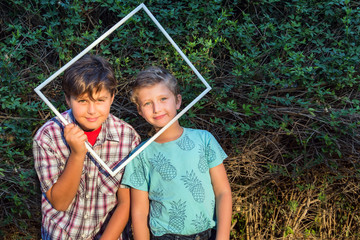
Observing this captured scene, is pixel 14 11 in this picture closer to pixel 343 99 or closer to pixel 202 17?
pixel 202 17

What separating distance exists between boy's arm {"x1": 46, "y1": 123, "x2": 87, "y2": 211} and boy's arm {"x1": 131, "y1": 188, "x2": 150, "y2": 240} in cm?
29

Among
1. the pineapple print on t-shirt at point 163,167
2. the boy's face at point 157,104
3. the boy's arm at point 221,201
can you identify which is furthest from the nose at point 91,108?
the boy's arm at point 221,201

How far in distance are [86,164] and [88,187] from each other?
116mm

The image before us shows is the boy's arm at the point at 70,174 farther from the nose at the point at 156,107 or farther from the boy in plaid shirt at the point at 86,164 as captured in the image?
the nose at the point at 156,107

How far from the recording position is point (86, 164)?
6.70ft

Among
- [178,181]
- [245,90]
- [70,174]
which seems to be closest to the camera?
[70,174]

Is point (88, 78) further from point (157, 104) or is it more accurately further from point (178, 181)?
point (178, 181)

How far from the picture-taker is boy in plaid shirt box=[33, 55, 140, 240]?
191 cm

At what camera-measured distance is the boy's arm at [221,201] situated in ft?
6.44

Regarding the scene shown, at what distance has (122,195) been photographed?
2.06 m

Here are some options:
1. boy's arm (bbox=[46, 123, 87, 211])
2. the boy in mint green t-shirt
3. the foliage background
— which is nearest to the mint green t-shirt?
the boy in mint green t-shirt

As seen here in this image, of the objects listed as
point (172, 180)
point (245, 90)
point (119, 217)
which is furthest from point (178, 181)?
point (245, 90)

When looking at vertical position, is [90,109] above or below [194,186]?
above

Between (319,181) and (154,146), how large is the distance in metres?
1.39
